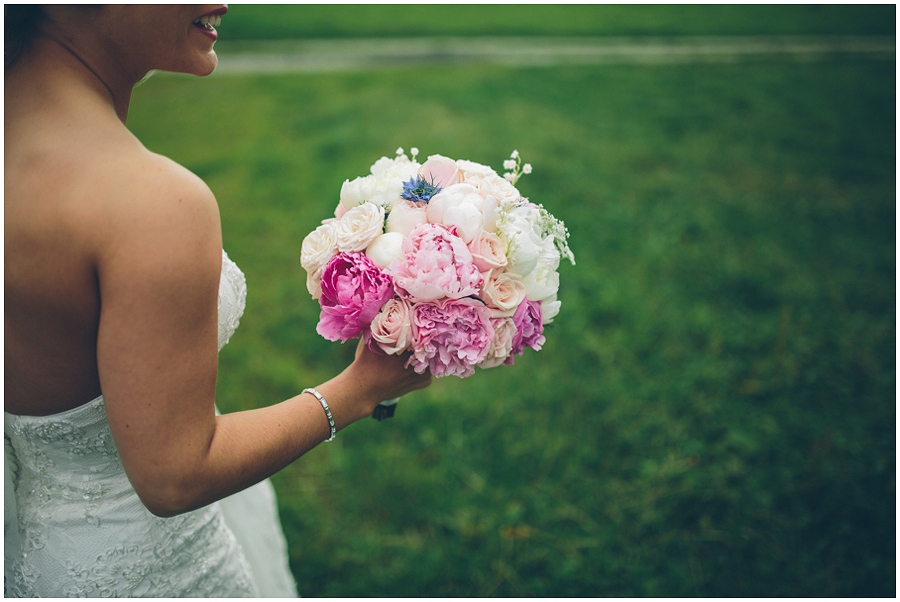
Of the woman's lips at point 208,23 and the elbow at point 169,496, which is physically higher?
the woman's lips at point 208,23

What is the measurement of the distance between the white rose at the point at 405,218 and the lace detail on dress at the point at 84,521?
0.45m

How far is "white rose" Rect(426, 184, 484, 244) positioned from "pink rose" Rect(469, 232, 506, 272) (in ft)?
0.07

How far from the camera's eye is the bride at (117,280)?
1.07 meters

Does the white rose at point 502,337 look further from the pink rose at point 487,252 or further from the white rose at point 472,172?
the white rose at point 472,172

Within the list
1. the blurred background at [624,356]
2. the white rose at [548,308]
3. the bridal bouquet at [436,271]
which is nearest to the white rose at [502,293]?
the bridal bouquet at [436,271]

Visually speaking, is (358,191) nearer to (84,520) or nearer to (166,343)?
(166,343)

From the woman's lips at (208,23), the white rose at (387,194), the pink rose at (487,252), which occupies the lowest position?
the pink rose at (487,252)

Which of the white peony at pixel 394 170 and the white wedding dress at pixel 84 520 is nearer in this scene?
the white wedding dress at pixel 84 520

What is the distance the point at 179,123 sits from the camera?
26.3 ft

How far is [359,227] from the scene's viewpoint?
4.77 feet

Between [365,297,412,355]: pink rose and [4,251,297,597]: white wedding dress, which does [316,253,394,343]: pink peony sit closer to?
[365,297,412,355]: pink rose

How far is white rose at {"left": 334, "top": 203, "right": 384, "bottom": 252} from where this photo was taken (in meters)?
1.43

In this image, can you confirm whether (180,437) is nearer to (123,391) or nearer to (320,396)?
(123,391)

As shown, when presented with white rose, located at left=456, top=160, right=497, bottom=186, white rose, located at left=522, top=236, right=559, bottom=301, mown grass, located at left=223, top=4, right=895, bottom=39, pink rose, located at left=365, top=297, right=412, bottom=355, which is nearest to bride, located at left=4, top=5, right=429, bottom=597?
pink rose, located at left=365, top=297, right=412, bottom=355
